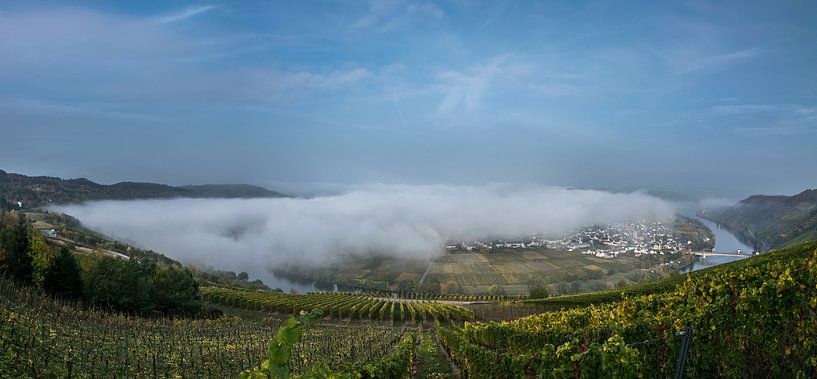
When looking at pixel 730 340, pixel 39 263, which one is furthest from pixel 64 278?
pixel 730 340

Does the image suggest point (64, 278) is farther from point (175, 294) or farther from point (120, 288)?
point (175, 294)

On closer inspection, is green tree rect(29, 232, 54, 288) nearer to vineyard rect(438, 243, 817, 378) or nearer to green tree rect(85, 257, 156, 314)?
green tree rect(85, 257, 156, 314)

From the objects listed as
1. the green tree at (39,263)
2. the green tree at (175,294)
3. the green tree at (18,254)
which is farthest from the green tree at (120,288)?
the green tree at (18,254)

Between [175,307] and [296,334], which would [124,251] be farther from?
[296,334]

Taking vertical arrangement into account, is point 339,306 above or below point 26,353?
below

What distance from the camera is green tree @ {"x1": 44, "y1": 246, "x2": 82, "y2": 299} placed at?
134 ft

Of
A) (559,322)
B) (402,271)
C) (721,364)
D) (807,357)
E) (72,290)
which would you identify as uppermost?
(807,357)

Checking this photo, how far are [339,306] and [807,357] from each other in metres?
63.4

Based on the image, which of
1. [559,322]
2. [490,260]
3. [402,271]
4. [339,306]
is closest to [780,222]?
[490,260]

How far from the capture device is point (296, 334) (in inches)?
155

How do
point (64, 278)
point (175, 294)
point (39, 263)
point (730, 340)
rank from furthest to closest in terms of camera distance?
point (175, 294)
point (64, 278)
point (39, 263)
point (730, 340)

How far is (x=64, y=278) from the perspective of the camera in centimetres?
4200

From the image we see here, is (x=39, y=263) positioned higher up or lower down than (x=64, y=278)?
higher up

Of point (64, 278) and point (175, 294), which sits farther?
point (175, 294)
